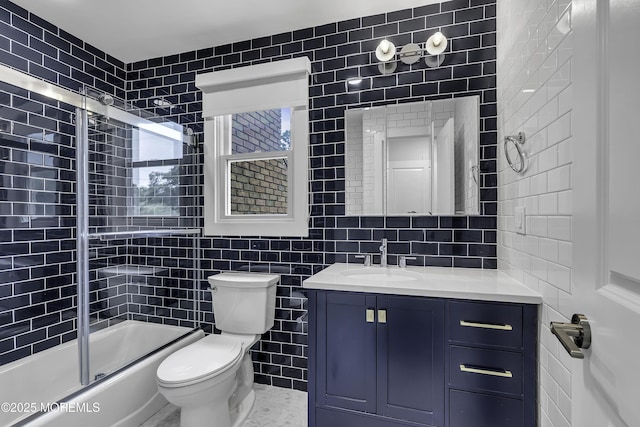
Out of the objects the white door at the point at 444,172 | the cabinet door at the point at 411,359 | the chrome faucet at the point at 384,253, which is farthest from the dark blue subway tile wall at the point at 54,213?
the white door at the point at 444,172

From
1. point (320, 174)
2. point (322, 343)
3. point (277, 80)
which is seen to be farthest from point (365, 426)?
point (277, 80)

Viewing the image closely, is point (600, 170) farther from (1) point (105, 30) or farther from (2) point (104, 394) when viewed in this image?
(1) point (105, 30)

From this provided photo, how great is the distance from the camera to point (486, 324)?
145 centimetres

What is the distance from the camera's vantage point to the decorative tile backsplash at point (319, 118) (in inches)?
78.1

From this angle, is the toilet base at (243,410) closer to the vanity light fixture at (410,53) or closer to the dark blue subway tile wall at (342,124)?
the dark blue subway tile wall at (342,124)

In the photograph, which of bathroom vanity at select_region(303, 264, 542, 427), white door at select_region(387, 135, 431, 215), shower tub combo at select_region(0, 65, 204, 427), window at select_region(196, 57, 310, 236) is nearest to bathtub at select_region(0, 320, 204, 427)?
shower tub combo at select_region(0, 65, 204, 427)

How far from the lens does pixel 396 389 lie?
1.58 metres

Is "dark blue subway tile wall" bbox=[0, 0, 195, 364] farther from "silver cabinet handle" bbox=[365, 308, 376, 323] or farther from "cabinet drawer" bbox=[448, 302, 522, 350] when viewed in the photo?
"cabinet drawer" bbox=[448, 302, 522, 350]

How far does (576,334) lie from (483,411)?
1.07 m

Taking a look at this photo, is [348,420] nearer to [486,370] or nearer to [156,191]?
[486,370]

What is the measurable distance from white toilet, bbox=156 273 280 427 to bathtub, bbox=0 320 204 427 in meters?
0.34

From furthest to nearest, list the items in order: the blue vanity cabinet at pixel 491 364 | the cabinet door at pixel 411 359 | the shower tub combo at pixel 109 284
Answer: the shower tub combo at pixel 109 284 → the cabinet door at pixel 411 359 → the blue vanity cabinet at pixel 491 364

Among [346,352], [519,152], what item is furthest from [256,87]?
[346,352]

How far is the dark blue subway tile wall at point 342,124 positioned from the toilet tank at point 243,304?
205 millimetres
